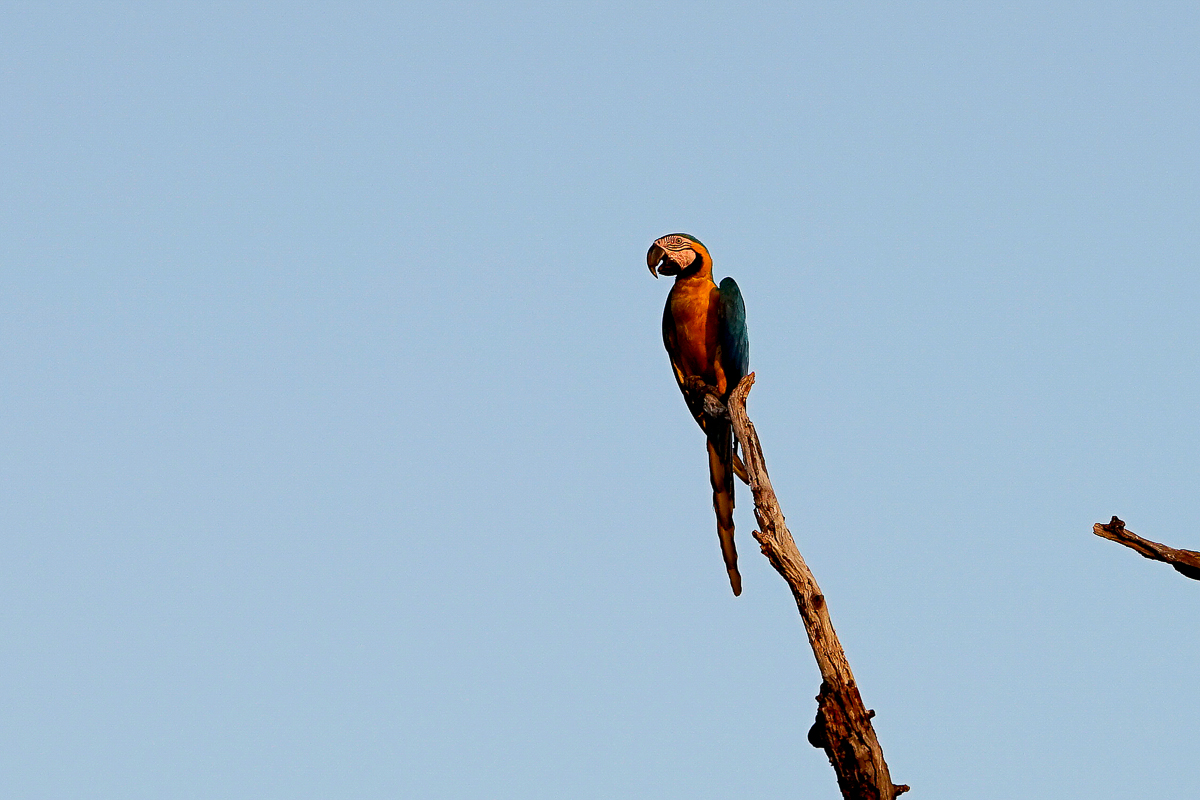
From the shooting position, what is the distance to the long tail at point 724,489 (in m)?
9.05

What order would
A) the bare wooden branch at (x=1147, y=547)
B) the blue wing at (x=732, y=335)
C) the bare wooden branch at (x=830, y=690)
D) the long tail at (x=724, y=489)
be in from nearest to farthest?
the bare wooden branch at (x=1147, y=547), the bare wooden branch at (x=830, y=690), the long tail at (x=724, y=489), the blue wing at (x=732, y=335)

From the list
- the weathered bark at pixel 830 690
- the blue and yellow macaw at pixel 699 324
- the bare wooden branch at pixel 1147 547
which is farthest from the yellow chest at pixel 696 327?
the bare wooden branch at pixel 1147 547

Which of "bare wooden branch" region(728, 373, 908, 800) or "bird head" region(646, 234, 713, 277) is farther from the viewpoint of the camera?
"bird head" region(646, 234, 713, 277)

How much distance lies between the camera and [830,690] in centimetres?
746

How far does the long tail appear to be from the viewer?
9.05 metres

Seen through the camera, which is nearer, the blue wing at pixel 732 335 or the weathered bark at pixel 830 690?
the weathered bark at pixel 830 690

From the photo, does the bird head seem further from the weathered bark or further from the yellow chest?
the weathered bark

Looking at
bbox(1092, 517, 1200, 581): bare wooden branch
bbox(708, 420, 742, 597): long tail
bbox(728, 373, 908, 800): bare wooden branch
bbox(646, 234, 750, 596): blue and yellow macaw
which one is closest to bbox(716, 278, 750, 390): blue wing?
bbox(646, 234, 750, 596): blue and yellow macaw

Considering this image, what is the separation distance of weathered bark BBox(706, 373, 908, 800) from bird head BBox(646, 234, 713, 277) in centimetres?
254

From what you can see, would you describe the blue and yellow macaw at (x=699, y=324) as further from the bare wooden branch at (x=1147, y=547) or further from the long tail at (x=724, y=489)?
the bare wooden branch at (x=1147, y=547)

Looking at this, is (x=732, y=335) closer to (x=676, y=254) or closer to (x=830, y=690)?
(x=676, y=254)

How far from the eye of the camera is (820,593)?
775 centimetres

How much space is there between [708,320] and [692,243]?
2.07ft

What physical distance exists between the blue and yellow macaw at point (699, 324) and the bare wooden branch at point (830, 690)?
6.25ft
